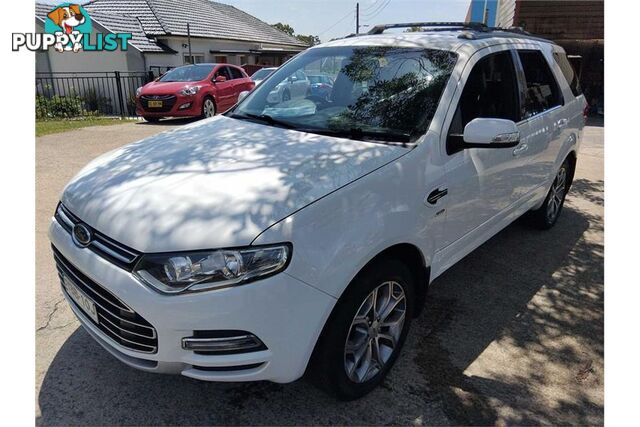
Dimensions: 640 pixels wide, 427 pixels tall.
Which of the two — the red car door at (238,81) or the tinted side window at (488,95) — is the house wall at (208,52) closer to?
the red car door at (238,81)

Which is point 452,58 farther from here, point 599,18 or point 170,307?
point 599,18

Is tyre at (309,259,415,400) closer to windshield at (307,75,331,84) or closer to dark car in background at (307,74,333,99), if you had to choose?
dark car in background at (307,74,333,99)

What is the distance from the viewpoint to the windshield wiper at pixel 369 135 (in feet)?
8.84

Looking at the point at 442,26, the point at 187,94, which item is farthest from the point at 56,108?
the point at 442,26

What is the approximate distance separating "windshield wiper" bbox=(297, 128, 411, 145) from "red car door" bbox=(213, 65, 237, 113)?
10.9 meters

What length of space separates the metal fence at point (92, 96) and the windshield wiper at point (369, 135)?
14160 mm

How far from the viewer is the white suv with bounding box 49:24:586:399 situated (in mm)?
1967

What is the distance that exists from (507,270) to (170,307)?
126 inches

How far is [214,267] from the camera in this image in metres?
1.94

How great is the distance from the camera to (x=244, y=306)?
1.92 m

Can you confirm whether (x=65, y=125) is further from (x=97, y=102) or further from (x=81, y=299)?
(x=81, y=299)

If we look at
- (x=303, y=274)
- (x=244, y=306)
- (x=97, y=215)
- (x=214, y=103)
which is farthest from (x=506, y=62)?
(x=214, y=103)

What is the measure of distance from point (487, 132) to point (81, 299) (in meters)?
2.38

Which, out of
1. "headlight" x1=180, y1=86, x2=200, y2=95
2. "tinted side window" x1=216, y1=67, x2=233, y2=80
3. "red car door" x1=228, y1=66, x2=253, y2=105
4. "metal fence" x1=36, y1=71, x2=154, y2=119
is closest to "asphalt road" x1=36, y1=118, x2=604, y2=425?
"headlight" x1=180, y1=86, x2=200, y2=95
